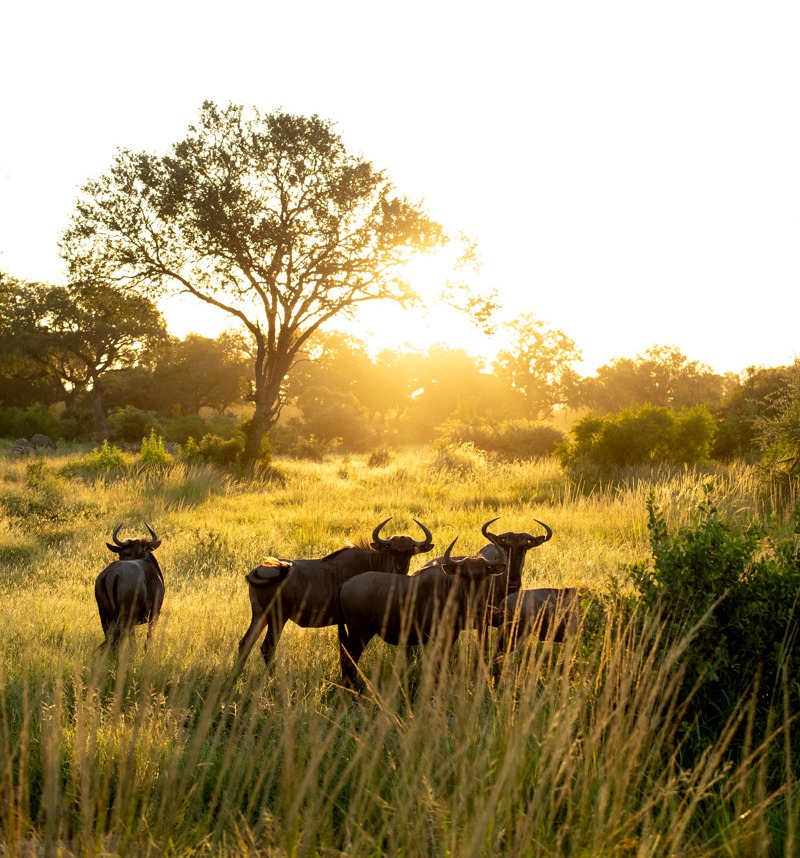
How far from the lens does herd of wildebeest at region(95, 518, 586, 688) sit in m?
5.73

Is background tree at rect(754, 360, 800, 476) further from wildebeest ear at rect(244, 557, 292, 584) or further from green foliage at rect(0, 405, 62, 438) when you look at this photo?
green foliage at rect(0, 405, 62, 438)

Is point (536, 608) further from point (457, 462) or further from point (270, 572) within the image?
point (457, 462)

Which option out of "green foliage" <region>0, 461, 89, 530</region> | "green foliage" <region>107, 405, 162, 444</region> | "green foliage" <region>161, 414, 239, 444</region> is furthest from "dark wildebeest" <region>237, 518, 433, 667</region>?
"green foliage" <region>107, 405, 162, 444</region>

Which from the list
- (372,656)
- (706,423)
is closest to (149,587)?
(372,656)

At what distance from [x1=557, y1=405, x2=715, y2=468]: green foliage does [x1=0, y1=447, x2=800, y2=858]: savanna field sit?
5.01ft

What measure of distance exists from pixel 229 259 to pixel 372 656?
75.1ft

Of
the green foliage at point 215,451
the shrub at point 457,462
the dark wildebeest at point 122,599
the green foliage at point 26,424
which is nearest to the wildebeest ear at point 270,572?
the dark wildebeest at point 122,599

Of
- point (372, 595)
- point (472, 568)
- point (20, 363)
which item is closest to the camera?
point (472, 568)

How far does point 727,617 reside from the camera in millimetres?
5129

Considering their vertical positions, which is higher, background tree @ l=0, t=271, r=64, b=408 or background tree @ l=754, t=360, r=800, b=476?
background tree @ l=0, t=271, r=64, b=408

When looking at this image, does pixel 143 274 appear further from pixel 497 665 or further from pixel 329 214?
pixel 497 665

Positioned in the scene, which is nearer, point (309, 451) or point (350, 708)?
point (350, 708)

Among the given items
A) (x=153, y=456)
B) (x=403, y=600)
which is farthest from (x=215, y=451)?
(x=403, y=600)

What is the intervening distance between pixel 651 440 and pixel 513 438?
14.5 meters
